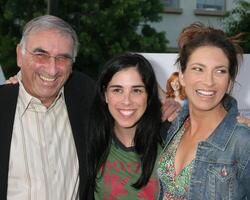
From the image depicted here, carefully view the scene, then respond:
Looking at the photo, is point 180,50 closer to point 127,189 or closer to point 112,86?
point 112,86

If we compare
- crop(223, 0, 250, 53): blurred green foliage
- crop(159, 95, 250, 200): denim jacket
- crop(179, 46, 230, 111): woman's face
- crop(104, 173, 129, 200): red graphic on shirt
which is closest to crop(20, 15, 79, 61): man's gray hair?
crop(104, 173, 129, 200): red graphic on shirt

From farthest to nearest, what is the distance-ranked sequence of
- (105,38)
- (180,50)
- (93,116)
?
(105,38)
(93,116)
(180,50)

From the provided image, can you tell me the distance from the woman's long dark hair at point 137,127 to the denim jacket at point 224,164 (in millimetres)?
601

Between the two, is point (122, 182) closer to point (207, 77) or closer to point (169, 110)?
point (169, 110)

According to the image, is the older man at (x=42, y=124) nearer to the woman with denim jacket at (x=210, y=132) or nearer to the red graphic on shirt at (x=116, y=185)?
the red graphic on shirt at (x=116, y=185)

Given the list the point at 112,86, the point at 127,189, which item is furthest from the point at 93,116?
the point at 127,189

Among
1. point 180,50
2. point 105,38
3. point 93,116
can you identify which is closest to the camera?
point 180,50

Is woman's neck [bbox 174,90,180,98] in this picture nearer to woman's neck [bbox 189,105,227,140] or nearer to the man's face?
the man's face

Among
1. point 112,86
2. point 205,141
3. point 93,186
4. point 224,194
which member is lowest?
point 93,186

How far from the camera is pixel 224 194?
2.26m

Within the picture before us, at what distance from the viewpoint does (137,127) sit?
3129mm

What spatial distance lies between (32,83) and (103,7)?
6.10m

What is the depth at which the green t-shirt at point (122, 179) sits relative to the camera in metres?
2.92

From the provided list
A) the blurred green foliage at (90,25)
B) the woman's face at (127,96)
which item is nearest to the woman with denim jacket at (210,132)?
the woman's face at (127,96)
